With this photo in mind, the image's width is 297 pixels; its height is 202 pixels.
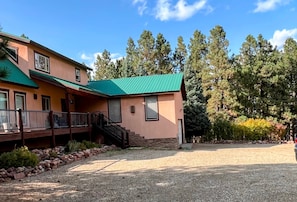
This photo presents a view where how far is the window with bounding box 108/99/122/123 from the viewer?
2216cm

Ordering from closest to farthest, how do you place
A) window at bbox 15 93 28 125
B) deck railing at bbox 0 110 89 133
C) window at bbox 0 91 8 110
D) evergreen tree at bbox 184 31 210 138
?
deck railing at bbox 0 110 89 133
window at bbox 0 91 8 110
window at bbox 15 93 28 125
evergreen tree at bbox 184 31 210 138

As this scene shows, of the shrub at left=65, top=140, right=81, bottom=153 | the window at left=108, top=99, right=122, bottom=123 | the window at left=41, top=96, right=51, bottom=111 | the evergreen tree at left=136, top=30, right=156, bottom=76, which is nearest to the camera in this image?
the shrub at left=65, top=140, right=81, bottom=153

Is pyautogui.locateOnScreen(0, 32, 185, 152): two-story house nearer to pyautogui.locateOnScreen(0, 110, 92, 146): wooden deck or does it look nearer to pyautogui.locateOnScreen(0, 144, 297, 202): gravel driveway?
pyautogui.locateOnScreen(0, 110, 92, 146): wooden deck

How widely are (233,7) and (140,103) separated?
9793mm

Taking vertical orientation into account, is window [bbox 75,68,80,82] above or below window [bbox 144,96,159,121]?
above

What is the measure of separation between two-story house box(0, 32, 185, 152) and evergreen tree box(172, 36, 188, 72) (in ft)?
72.2

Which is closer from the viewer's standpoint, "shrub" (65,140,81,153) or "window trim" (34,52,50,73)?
"shrub" (65,140,81,153)

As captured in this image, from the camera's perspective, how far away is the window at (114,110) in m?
22.2

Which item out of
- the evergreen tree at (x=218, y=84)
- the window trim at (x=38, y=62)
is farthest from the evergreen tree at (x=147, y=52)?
the window trim at (x=38, y=62)

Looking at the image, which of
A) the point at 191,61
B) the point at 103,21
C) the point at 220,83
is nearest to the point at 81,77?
the point at 103,21

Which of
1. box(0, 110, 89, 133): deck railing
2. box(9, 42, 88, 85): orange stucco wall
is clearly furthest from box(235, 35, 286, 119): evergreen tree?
box(0, 110, 89, 133): deck railing

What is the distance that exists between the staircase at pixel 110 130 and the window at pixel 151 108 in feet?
6.18

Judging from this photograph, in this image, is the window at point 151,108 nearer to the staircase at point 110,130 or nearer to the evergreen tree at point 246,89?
the staircase at point 110,130

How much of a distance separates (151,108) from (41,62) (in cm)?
763
